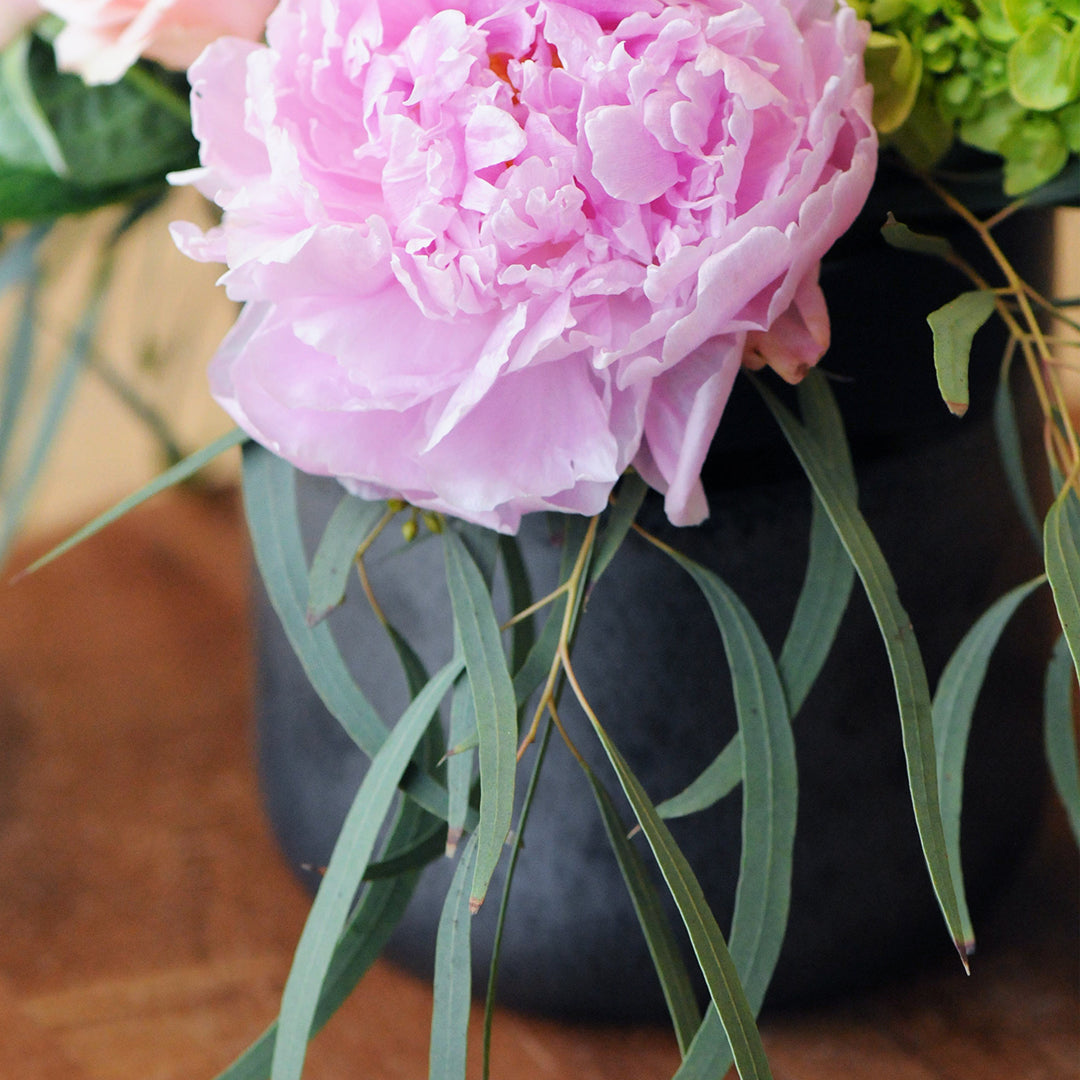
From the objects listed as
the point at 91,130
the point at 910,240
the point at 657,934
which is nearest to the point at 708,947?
the point at 657,934

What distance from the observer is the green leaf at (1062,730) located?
0.28m

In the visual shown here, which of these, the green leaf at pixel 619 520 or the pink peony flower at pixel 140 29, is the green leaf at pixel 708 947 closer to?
the green leaf at pixel 619 520

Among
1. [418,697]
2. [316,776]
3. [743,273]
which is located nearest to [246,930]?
[316,776]

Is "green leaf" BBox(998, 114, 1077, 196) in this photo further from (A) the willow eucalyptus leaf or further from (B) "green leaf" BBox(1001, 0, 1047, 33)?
(A) the willow eucalyptus leaf

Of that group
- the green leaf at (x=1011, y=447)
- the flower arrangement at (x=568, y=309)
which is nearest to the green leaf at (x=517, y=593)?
the flower arrangement at (x=568, y=309)

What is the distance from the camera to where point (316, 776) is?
14.1 inches

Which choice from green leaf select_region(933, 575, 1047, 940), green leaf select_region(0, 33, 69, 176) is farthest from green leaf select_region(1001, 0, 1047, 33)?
green leaf select_region(0, 33, 69, 176)

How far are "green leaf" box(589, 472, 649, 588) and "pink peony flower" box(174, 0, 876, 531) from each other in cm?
2

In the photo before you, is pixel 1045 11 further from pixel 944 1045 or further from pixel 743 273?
pixel 944 1045

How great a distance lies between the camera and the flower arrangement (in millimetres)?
207

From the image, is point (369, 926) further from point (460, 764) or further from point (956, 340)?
point (956, 340)

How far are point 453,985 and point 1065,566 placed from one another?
13cm

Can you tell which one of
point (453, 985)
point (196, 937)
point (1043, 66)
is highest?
point (1043, 66)

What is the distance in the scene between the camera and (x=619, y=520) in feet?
0.82
